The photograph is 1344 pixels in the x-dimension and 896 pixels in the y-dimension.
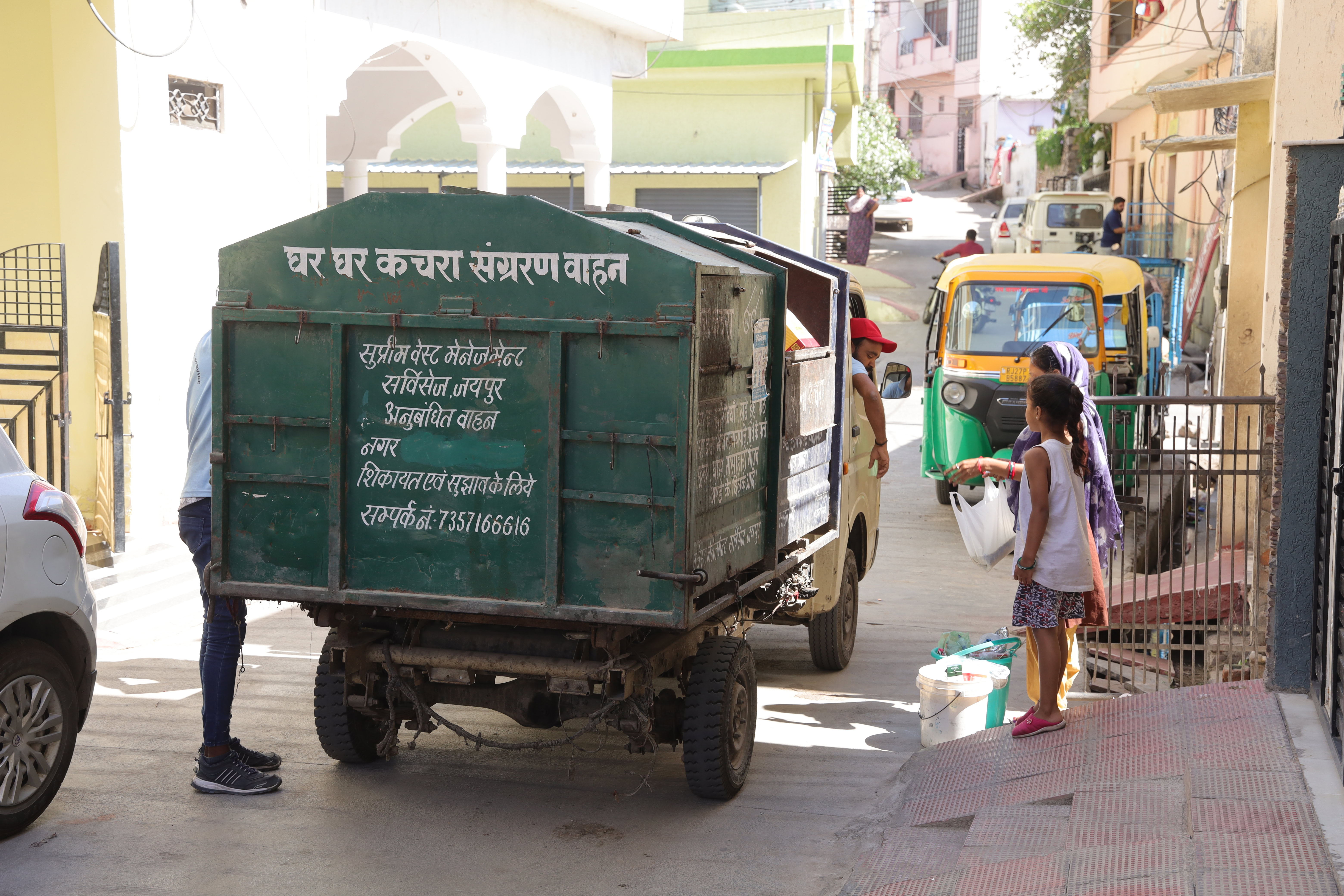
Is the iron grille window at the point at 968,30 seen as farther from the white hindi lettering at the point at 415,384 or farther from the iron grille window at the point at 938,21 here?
the white hindi lettering at the point at 415,384

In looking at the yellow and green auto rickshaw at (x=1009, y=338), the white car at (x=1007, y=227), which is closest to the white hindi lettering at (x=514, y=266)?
the yellow and green auto rickshaw at (x=1009, y=338)

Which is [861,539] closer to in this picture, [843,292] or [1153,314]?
[843,292]

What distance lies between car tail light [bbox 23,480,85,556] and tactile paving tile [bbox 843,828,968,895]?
3.21 m

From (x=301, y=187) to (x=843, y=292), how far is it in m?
6.99

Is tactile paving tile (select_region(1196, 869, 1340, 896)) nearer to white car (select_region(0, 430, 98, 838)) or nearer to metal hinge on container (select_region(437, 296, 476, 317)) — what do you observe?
metal hinge on container (select_region(437, 296, 476, 317))

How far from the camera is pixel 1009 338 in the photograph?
1231 cm

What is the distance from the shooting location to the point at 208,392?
17.4ft

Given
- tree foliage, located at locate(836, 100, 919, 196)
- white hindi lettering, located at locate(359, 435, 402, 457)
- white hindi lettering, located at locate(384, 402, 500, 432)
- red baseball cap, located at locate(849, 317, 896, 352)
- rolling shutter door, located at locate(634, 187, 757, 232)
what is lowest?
white hindi lettering, located at locate(359, 435, 402, 457)

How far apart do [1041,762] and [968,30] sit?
Answer: 2349 inches

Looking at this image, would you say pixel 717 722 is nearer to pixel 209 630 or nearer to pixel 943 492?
pixel 209 630

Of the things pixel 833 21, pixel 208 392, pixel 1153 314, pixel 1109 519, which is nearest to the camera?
pixel 208 392

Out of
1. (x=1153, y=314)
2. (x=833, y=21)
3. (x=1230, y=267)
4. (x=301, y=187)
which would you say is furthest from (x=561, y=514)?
(x=833, y=21)

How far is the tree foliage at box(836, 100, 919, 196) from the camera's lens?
3866 centimetres

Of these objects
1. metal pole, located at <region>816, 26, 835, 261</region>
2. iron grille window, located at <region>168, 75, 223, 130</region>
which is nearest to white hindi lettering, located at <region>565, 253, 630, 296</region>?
iron grille window, located at <region>168, 75, 223, 130</region>
